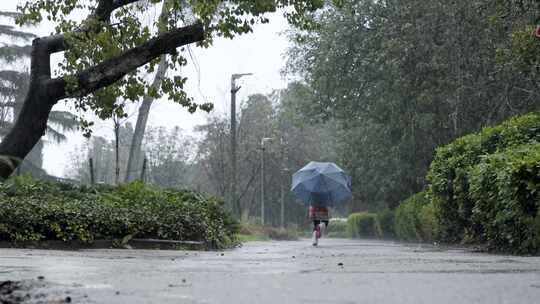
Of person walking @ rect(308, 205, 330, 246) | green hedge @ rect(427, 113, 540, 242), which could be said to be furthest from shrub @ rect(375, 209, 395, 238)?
green hedge @ rect(427, 113, 540, 242)

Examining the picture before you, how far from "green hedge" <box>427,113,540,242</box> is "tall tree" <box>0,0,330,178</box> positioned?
4.42 m

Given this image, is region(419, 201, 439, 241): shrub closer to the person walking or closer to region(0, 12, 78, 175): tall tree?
the person walking

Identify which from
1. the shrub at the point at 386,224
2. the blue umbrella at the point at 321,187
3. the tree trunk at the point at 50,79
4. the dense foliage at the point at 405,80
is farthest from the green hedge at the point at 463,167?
the shrub at the point at 386,224

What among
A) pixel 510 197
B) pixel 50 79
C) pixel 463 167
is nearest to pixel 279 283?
pixel 510 197

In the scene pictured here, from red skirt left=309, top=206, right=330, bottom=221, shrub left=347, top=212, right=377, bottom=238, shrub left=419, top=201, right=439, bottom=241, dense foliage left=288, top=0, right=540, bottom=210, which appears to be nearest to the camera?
red skirt left=309, top=206, right=330, bottom=221

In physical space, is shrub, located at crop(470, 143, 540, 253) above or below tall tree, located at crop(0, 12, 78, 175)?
below

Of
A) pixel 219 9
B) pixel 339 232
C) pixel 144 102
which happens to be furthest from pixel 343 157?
pixel 339 232

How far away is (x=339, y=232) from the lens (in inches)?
3300

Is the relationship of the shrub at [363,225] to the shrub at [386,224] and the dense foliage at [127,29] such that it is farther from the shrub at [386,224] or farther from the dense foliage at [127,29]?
the dense foliage at [127,29]

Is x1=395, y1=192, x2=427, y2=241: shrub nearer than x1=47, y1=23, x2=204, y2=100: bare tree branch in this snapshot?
No

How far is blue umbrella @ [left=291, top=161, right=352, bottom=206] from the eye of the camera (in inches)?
982

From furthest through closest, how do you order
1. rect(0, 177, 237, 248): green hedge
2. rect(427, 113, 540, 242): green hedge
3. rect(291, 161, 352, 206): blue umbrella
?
rect(291, 161, 352, 206): blue umbrella
rect(427, 113, 540, 242): green hedge
rect(0, 177, 237, 248): green hedge

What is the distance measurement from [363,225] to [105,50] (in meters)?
42.6

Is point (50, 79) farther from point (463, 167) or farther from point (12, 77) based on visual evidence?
point (12, 77)
